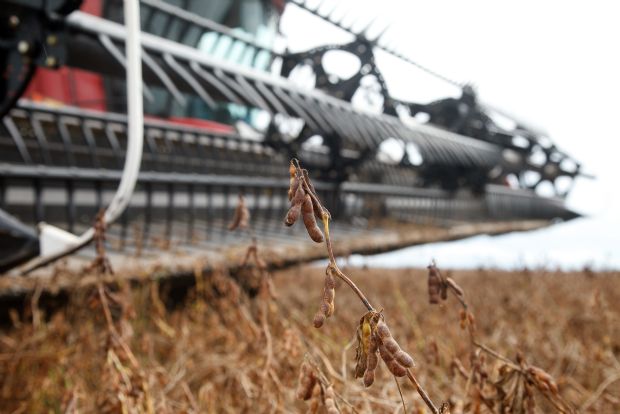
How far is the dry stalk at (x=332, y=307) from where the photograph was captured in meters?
0.66

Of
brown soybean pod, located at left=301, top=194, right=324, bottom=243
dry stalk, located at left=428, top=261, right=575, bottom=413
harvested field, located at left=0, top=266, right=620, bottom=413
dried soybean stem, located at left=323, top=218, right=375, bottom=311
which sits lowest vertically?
harvested field, located at left=0, top=266, right=620, bottom=413

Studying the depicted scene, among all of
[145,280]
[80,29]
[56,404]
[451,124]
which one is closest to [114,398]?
[56,404]

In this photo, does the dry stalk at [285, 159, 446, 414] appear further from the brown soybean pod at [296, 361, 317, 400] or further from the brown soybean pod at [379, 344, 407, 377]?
the brown soybean pod at [296, 361, 317, 400]

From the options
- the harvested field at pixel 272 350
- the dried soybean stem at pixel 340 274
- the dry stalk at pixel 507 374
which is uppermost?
the dried soybean stem at pixel 340 274

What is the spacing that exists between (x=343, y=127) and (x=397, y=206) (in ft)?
6.24

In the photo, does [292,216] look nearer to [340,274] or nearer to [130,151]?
[340,274]

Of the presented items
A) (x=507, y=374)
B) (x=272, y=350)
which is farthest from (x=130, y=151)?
(x=507, y=374)

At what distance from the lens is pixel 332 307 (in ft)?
Answer: 2.22

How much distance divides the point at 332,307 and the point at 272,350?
80 cm

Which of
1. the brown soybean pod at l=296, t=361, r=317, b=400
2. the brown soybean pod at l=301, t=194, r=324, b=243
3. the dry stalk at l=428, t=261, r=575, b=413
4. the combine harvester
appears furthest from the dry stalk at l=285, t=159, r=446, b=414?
the combine harvester

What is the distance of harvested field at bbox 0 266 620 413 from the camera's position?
1310 mm

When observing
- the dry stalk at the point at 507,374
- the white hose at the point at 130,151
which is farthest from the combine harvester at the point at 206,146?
the dry stalk at the point at 507,374

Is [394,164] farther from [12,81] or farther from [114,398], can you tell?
[114,398]

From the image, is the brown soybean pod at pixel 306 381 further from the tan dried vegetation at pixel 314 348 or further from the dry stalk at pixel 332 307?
the dry stalk at pixel 332 307
